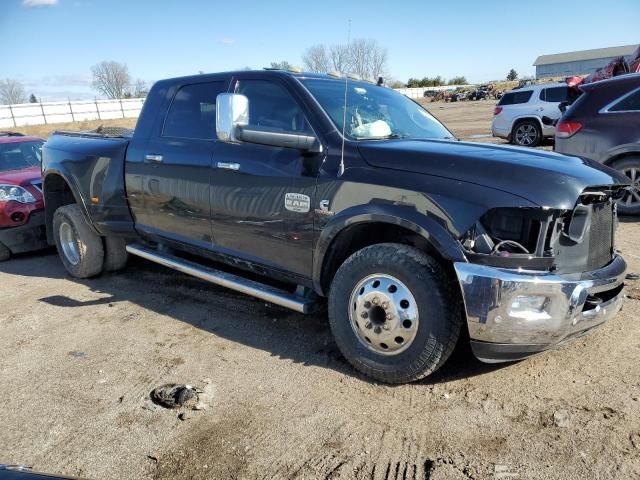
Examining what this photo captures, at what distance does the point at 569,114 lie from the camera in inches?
274

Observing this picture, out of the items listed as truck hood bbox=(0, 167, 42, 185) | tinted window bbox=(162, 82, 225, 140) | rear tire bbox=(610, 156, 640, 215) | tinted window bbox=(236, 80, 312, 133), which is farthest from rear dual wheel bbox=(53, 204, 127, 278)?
rear tire bbox=(610, 156, 640, 215)

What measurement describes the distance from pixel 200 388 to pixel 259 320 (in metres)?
1.07

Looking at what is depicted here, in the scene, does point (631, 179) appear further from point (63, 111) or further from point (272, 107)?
point (63, 111)

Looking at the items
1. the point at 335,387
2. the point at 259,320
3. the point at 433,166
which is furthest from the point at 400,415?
the point at 259,320

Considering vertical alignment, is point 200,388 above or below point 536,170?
below

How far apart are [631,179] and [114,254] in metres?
6.37

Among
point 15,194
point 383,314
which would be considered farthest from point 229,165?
point 15,194

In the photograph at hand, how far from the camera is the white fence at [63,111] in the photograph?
42031 millimetres

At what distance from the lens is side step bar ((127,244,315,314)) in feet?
11.4

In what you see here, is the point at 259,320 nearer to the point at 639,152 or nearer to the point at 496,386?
the point at 496,386

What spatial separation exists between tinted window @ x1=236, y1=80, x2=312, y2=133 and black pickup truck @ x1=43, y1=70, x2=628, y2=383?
0.4 inches

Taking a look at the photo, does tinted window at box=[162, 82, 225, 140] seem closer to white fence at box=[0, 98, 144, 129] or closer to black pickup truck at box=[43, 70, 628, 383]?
black pickup truck at box=[43, 70, 628, 383]

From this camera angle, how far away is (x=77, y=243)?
5.41 metres

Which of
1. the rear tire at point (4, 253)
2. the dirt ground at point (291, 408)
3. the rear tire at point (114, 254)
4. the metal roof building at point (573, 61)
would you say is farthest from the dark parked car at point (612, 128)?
the metal roof building at point (573, 61)
